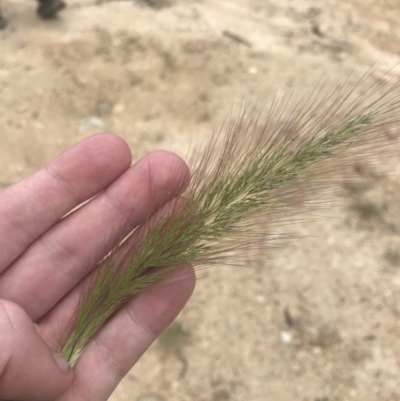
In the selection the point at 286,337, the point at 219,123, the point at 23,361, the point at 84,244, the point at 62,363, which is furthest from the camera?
the point at 219,123

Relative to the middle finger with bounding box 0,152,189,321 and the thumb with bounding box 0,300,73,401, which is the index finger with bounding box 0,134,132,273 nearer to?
the middle finger with bounding box 0,152,189,321

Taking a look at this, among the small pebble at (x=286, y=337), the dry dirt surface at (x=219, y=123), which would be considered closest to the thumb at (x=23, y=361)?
the dry dirt surface at (x=219, y=123)

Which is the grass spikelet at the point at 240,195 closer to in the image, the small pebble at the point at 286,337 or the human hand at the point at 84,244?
the human hand at the point at 84,244

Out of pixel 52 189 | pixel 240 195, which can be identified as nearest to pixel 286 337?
pixel 240 195

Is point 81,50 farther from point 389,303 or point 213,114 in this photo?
point 389,303

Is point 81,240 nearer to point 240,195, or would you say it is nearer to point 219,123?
point 240,195

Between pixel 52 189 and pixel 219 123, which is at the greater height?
pixel 52 189
